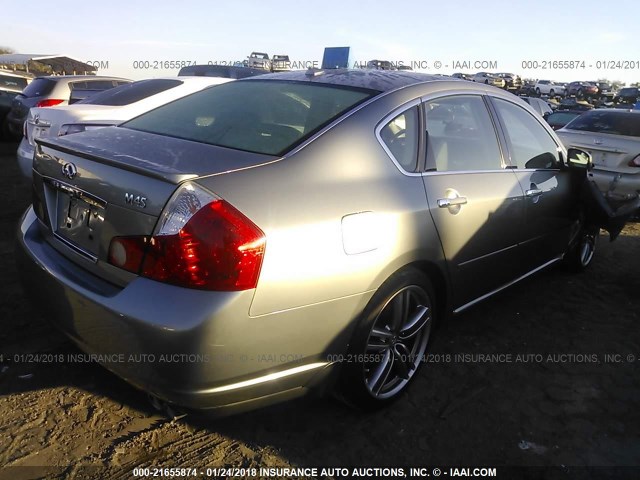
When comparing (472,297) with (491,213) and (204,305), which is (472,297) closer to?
(491,213)

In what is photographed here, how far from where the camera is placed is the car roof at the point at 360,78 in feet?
9.23

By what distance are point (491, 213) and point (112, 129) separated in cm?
214

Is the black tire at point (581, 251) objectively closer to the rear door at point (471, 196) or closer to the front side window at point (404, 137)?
the rear door at point (471, 196)

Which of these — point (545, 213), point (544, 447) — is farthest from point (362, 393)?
point (545, 213)

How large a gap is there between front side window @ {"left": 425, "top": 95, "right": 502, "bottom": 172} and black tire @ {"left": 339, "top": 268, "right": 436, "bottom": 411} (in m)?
0.68

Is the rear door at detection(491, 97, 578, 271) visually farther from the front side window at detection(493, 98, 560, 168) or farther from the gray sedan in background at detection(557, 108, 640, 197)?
the gray sedan in background at detection(557, 108, 640, 197)

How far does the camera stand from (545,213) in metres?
3.68

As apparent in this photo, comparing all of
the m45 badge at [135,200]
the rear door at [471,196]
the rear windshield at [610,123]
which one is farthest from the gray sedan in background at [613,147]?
the m45 badge at [135,200]

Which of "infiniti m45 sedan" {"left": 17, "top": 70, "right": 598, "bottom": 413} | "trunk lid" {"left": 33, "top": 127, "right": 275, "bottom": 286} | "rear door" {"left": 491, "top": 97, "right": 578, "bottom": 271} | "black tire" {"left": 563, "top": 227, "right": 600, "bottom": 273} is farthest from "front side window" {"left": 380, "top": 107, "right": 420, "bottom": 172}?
"black tire" {"left": 563, "top": 227, "right": 600, "bottom": 273}

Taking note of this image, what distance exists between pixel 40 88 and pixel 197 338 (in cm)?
899

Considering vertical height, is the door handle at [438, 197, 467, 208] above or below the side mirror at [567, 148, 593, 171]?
below

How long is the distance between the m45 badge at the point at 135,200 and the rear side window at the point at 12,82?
45.3ft

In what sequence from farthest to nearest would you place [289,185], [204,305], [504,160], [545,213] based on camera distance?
[545,213] < [504,160] < [289,185] < [204,305]

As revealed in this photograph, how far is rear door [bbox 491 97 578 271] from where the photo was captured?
11.3ft
